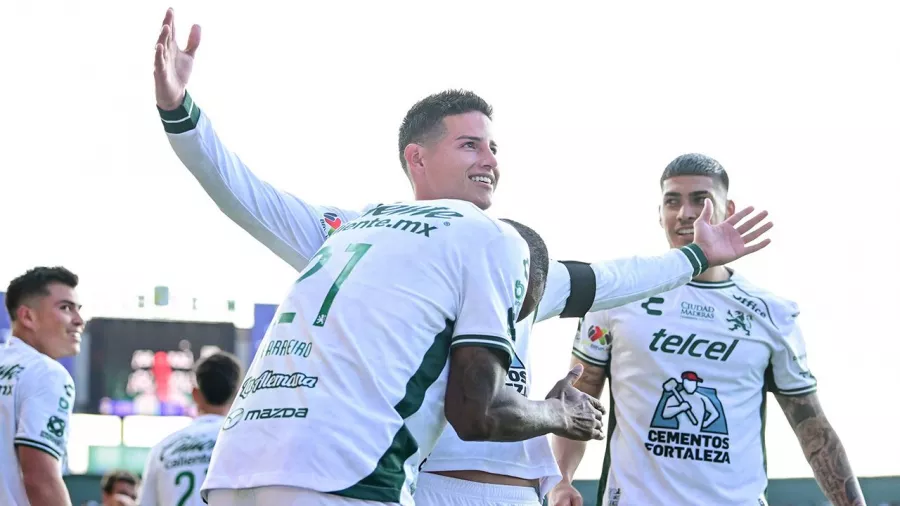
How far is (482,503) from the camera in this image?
5.07 meters

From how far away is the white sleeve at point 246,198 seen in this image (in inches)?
A: 193

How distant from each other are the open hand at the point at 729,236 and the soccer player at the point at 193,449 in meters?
3.32

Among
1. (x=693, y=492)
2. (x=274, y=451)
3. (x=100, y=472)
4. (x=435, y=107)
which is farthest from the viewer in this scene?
(x=100, y=472)

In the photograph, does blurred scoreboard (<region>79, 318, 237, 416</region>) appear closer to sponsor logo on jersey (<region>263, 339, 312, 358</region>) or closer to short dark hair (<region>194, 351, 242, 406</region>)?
short dark hair (<region>194, 351, 242, 406</region>)

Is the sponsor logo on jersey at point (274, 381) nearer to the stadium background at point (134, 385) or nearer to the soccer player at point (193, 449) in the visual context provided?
the soccer player at point (193, 449)

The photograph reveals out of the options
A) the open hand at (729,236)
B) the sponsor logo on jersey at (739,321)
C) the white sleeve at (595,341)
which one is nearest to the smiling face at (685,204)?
the sponsor logo on jersey at (739,321)

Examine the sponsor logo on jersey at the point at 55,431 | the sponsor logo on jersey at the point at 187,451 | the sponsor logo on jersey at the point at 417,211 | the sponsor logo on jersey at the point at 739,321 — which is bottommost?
the sponsor logo on jersey at the point at 187,451

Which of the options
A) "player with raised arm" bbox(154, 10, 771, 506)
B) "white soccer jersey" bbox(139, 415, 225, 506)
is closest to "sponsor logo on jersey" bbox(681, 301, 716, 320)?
"player with raised arm" bbox(154, 10, 771, 506)

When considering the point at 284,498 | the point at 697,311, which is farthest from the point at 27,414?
the point at 284,498

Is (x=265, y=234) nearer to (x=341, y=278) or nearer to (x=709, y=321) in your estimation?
(x=341, y=278)

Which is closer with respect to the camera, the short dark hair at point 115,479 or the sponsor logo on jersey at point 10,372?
the sponsor logo on jersey at point 10,372

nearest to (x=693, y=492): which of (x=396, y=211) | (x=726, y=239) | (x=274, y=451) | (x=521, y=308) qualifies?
(x=726, y=239)

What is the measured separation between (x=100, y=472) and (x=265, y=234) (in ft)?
83.3

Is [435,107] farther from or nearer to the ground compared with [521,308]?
farther from the ground
